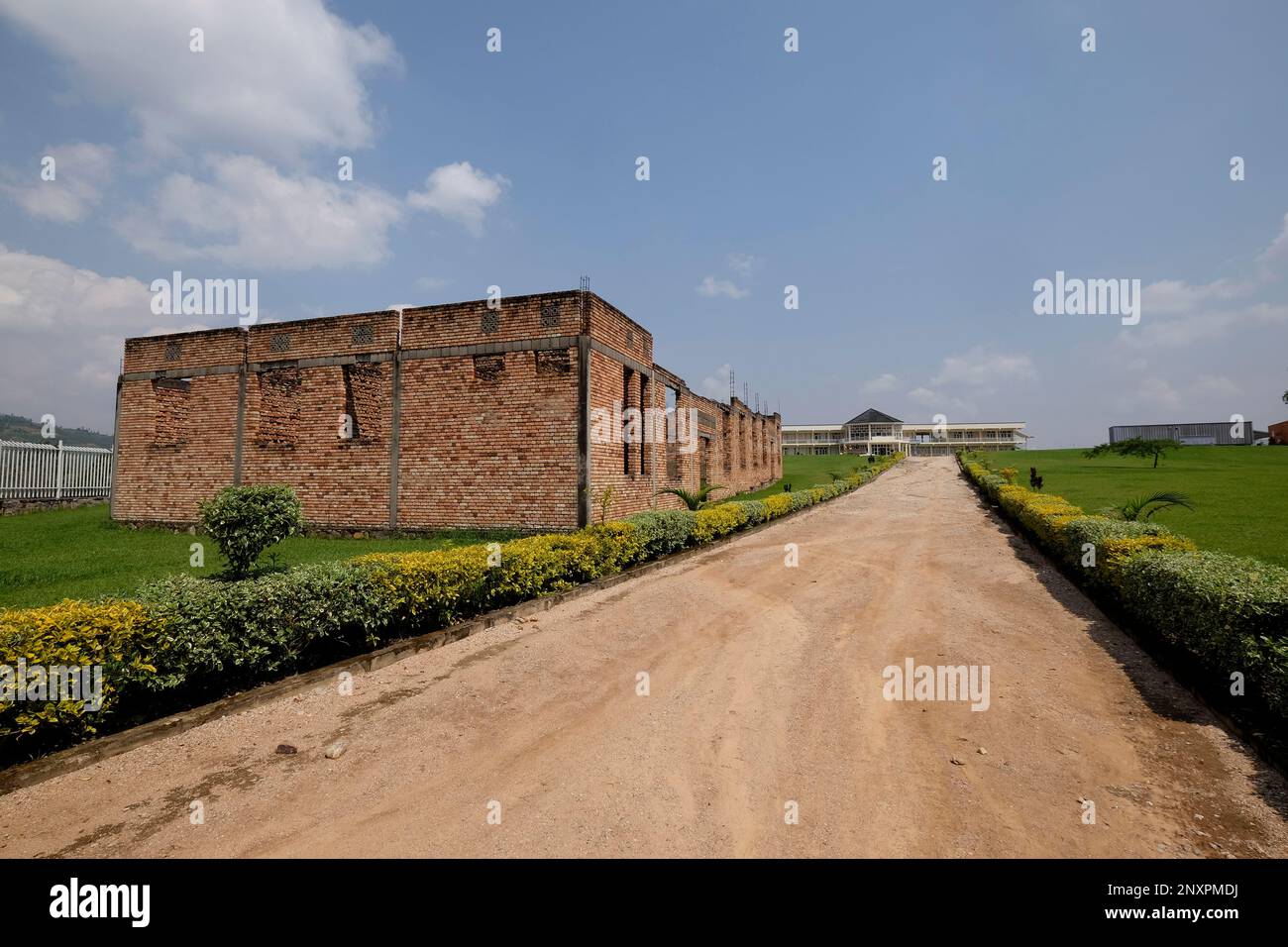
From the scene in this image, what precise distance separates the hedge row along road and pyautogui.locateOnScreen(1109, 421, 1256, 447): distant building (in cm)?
9995

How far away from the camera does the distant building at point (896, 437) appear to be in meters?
101

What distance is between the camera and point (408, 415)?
14.0 meters

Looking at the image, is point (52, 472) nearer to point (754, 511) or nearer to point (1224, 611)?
point (754, 511)

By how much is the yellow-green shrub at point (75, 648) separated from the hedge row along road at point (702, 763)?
45 centimetres

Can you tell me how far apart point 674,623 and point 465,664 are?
2805 millimetres

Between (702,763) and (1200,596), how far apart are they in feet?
17.1

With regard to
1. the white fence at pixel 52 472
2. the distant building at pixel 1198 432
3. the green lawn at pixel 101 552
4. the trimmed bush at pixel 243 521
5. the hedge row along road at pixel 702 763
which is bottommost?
the hedge row along road at pixel 702 763

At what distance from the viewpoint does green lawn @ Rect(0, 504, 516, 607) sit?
7566 millimetres

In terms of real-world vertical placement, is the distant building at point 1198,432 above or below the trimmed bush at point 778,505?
above

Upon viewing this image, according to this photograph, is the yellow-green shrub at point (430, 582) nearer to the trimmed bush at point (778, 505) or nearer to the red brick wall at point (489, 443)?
the red brick wall at point (489, 443)

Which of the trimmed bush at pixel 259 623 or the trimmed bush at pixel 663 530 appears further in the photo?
the trimmed bush at pixel 663 530

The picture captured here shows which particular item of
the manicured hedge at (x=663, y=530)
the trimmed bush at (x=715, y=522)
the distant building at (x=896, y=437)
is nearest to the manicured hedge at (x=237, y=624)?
the manicured hedge at (x=663, y=530)

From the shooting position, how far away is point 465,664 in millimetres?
6082

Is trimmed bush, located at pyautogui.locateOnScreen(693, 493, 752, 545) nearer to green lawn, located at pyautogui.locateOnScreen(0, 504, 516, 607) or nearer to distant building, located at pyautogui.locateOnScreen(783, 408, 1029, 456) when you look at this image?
green lawn, located at pyautogui.locateOnScreen(0, 504, 516, 607)
